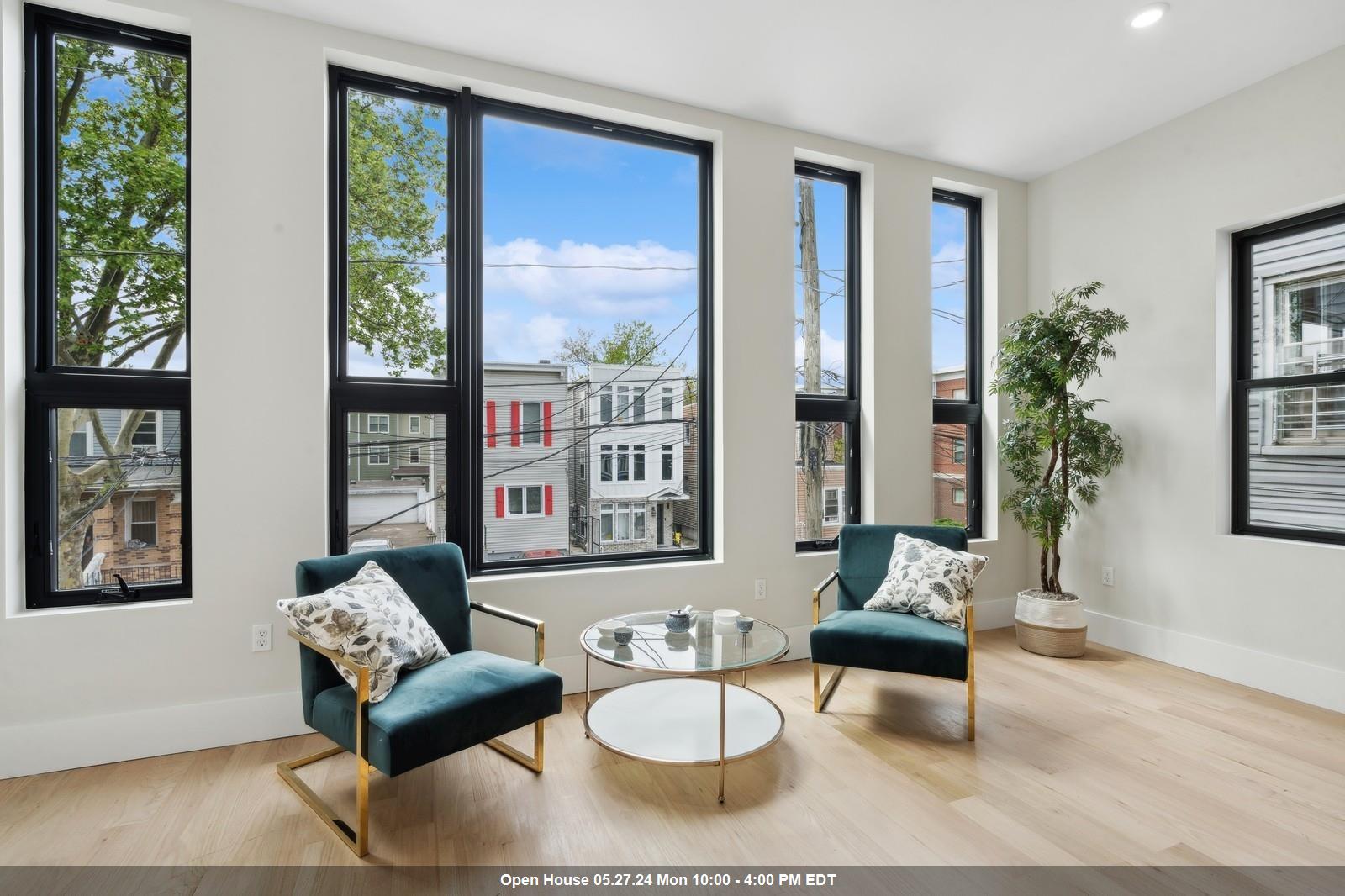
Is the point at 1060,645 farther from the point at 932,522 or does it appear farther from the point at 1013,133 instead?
the point at 1013,133

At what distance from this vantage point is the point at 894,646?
2.85 metres

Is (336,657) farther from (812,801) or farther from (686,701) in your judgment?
(812,801)

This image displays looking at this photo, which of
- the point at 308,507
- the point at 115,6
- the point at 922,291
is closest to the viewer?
the point at 115,6

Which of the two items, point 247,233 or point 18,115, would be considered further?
point 247,233

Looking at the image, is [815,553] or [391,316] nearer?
[391,316]

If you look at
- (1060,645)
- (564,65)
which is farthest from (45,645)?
(1060,645)

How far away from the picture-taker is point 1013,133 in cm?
400

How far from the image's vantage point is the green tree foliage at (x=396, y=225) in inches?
125

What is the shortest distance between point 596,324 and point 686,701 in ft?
6.70

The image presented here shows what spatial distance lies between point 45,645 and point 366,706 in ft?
5.09

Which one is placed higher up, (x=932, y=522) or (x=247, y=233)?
(x=247, y=233)

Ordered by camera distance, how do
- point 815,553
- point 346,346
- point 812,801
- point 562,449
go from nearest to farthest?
1. point 812,801
2. point 346,346
3. point 562,449
4. point 815,553

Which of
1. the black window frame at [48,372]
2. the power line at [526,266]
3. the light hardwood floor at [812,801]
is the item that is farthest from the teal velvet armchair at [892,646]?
the black window frame at [48,372]

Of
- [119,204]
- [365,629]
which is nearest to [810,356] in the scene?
[365,629]
